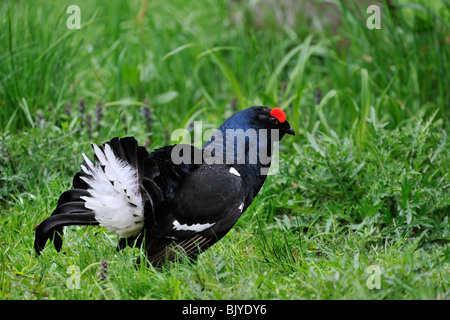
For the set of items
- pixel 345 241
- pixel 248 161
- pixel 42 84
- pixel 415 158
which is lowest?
pixel 345 241

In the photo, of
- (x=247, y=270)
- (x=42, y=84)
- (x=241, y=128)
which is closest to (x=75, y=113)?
(x=42, y=84)

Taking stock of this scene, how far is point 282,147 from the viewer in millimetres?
4266

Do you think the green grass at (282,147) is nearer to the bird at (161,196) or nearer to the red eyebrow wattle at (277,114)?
the bird at (161,196)

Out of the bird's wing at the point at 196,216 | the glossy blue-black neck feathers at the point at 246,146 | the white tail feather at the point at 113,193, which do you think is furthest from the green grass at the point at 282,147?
the glossy blue-black neck feathers at the point at 246,146

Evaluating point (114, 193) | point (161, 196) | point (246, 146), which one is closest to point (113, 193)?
point (114, 193)

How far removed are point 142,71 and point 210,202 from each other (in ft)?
9.34

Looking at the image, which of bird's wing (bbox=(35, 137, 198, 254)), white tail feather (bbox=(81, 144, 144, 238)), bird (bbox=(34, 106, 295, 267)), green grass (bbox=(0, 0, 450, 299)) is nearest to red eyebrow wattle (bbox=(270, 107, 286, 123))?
bird (bbox=(34, 106, 295, 267))

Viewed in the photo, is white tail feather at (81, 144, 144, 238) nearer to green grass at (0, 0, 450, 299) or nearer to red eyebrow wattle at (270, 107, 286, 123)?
green grass at (0, 0, 450, 299)

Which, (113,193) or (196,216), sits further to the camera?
(196,216)

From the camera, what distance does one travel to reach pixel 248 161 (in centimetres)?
299

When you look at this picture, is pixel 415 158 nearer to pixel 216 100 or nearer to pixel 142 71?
pixel 216 100

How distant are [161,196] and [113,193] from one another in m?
0.23

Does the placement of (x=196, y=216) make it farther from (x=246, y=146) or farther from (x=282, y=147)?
(x=282, y=147)

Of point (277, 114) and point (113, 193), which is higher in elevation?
point (277, 114)
